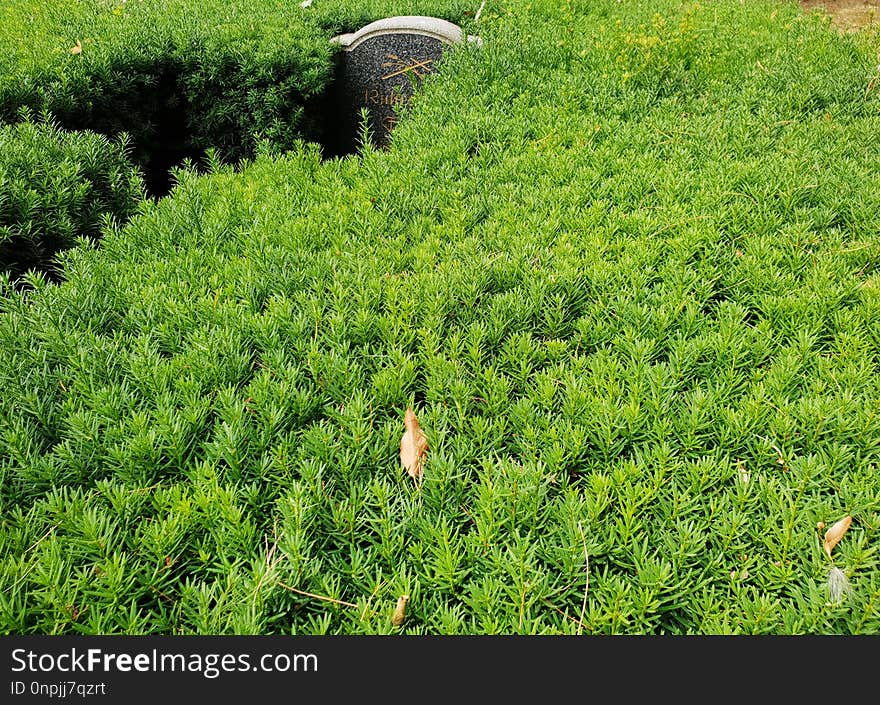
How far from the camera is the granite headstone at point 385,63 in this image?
20.5 feet

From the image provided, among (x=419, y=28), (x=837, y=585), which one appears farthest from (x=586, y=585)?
(x=419, y=28)

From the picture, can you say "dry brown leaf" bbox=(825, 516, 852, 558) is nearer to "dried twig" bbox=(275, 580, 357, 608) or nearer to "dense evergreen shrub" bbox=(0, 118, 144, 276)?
"dried twig" bbox=(275, 580, 357, 608)

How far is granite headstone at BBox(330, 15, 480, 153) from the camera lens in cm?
624

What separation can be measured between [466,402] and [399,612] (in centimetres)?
74

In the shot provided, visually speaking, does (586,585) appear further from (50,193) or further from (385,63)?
(385,63)

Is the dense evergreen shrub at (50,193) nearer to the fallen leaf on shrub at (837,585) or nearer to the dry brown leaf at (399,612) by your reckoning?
the dry brown leaf at (399,612)

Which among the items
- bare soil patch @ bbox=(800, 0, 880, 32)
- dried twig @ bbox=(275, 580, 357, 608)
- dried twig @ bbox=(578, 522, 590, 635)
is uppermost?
bare soil patch @ bbox=(800, 0, 880, 32)

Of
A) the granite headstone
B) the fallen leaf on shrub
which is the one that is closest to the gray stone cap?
the granite headstone

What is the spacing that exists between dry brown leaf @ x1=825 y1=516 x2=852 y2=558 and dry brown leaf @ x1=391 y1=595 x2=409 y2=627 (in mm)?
1049

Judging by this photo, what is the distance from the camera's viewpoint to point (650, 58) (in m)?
4.93

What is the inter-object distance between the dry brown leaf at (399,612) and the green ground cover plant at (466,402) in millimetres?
20

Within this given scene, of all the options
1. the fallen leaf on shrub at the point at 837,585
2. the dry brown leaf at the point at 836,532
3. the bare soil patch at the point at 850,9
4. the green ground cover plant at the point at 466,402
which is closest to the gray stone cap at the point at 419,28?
the green ground cover plant at the point at 466,402

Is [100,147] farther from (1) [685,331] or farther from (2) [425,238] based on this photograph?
(1) [685,331]

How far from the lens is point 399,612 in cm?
135
